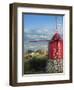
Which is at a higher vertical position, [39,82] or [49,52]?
[49,52]

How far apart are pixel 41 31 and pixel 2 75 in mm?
353

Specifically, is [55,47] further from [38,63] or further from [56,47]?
[38,63]

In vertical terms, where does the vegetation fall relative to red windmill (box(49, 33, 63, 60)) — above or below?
below

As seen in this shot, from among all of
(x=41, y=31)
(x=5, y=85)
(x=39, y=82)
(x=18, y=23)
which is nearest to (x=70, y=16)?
(x=41, y=31)

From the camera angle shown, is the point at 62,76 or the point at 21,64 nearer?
the point at 21,64

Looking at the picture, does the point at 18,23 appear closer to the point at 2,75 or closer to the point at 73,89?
the point at 2,75

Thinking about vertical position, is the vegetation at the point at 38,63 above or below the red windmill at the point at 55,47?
below

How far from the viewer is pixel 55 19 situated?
5.69ft

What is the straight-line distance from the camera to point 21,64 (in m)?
1.65

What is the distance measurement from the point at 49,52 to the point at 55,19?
21 cm

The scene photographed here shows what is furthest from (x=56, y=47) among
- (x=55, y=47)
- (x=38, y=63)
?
(x=38, y=63)

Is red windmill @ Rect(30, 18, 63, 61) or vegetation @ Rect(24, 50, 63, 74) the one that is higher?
red windmill @ Rect(30, 18, 63, 61)

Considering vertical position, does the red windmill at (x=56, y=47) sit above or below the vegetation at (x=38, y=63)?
above

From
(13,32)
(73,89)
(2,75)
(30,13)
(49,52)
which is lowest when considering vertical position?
(73,89)
